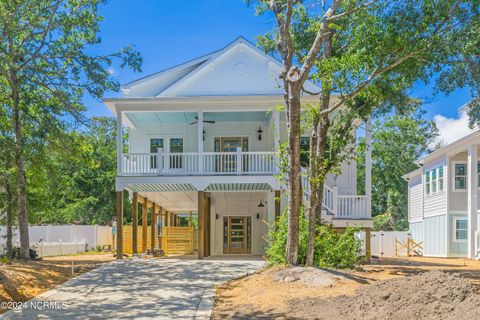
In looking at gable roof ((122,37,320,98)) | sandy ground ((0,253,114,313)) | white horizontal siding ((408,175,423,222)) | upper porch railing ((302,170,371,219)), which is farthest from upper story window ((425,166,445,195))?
sandy ground ((0,253,114,313))

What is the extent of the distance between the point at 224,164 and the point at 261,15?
5978 millimetres

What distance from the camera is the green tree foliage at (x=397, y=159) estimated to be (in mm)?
42688

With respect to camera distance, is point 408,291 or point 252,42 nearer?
point 408,291

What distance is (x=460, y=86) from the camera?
547 inches

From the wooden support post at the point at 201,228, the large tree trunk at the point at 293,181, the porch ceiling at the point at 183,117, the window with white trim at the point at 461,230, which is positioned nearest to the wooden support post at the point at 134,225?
the porch ceiling at the point at 183,117

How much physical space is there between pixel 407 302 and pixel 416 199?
88.2 ft

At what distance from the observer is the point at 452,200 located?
25.8m

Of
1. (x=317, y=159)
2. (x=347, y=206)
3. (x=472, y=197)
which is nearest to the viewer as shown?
(x=317, y=159)

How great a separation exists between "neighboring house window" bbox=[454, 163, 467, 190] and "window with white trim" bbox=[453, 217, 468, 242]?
61.8 inches

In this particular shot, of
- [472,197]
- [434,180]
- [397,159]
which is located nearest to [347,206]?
[472,197]

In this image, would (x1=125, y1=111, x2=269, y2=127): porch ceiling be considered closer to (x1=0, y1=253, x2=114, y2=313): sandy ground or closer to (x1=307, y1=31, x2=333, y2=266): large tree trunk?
(x1=307, y1=31, x2=333, y2=266): large tree trunk

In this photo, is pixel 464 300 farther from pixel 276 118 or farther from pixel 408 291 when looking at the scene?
pixel 276 118

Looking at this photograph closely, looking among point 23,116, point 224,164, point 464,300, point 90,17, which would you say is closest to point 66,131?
point 23,116

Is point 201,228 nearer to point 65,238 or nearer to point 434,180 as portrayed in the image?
point 65,238
